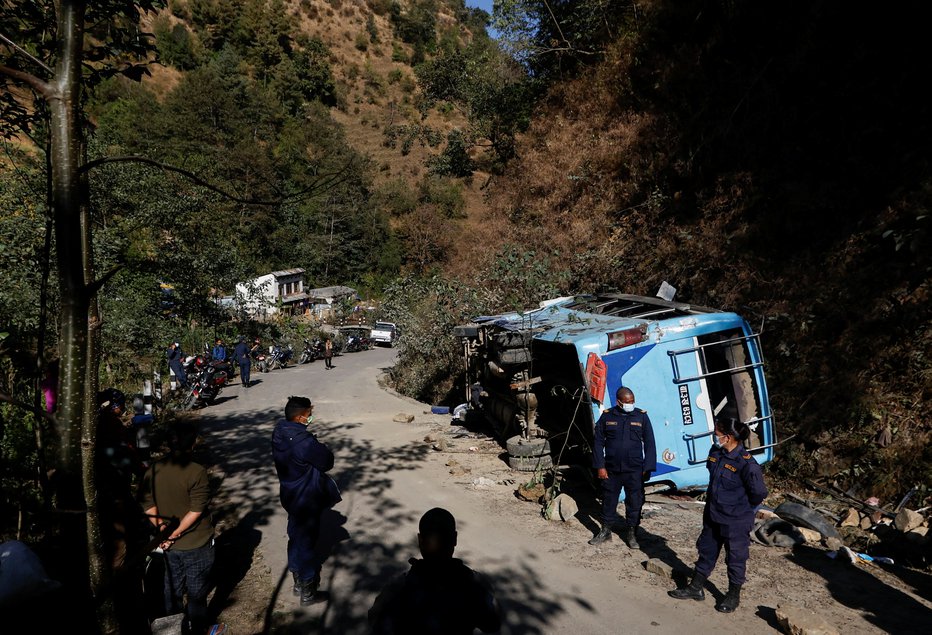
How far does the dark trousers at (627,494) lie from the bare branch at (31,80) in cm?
555

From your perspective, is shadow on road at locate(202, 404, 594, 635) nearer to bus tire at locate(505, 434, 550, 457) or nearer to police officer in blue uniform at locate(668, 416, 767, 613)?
police officer in blue uniform at locate(668, 416, 767, 613)

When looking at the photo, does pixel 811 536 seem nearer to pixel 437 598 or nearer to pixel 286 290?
pixel 437 598

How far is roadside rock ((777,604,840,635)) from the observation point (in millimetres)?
4004

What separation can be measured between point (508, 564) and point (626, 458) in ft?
5.35

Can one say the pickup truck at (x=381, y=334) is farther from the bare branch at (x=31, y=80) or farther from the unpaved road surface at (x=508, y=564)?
the bare branch at (x=31, y=80)

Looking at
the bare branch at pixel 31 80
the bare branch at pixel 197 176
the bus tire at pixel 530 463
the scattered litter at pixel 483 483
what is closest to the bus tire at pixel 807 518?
the bus tire at pixel 530 463

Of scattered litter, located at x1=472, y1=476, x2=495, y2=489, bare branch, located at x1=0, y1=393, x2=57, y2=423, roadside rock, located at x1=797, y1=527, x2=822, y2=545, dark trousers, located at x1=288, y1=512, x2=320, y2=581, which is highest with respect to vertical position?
bare branch, located at x1=0, y1=393, x2=57, y2=423

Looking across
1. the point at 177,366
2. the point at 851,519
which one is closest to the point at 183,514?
the point at 851,519

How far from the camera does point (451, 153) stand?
81.6 feet

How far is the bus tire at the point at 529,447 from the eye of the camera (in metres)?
8.24

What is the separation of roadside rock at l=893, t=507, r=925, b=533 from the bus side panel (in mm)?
2009

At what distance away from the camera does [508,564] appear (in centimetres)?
538

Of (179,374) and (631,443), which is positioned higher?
(179,374)

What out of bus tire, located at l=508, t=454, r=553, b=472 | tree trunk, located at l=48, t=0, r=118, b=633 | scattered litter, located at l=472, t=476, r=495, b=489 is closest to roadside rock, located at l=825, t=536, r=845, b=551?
bus tire, located at l=508, t=454, r=553, b=472
